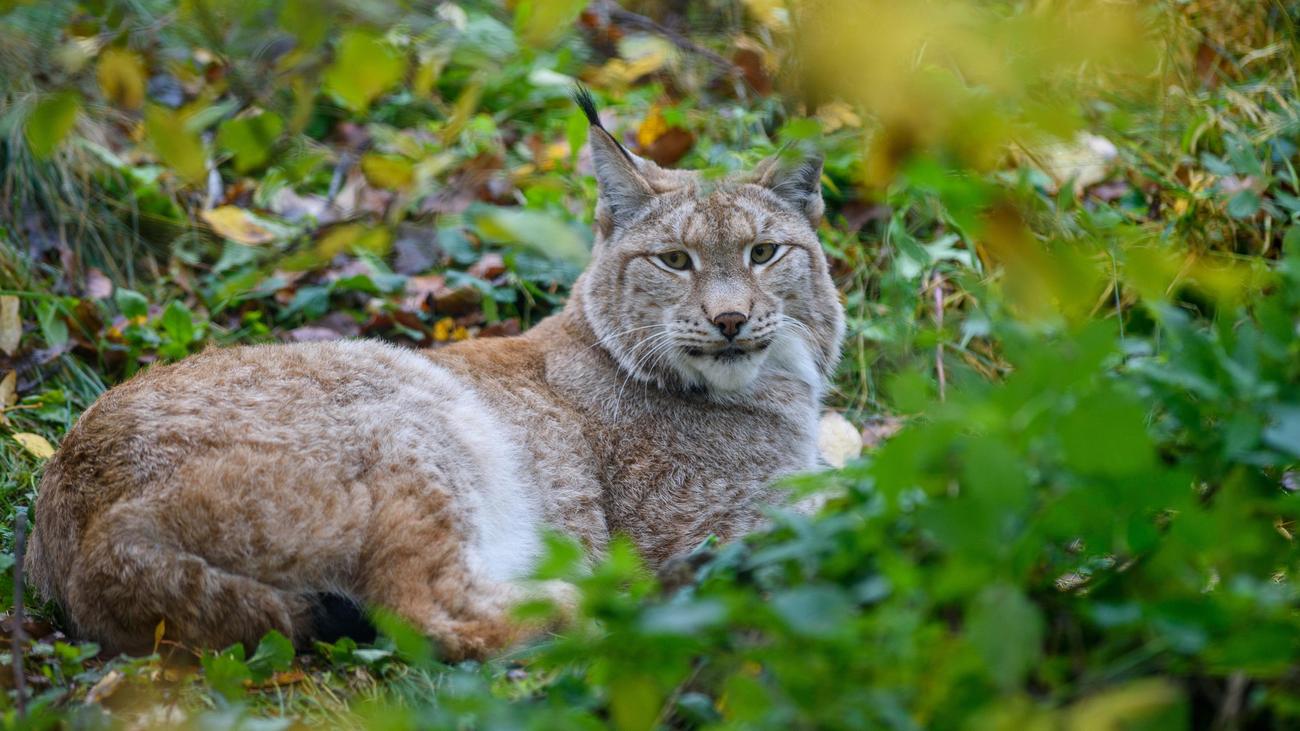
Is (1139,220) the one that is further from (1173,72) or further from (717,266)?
(717,266)

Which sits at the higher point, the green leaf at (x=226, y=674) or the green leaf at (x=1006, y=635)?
the green leaf at (x=1006, y=635)

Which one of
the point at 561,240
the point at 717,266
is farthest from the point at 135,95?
the point at 717,266

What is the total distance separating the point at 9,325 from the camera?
5.14m

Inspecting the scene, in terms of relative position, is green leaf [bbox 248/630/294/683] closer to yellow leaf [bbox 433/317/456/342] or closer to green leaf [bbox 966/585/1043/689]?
green leaf [bbox 966/585/1043/689]

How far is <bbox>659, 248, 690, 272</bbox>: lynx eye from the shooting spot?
4453 millimetres

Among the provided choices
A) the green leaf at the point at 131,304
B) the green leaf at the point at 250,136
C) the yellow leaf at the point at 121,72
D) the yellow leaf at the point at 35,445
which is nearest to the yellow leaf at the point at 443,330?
the green leaf at the point at 131,304

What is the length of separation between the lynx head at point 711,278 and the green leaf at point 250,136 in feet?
7.86

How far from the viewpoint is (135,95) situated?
2.22 metres

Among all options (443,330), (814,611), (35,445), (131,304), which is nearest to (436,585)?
(814,611)

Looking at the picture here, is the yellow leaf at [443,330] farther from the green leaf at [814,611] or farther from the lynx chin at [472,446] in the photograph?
the green leaf at [814,611]

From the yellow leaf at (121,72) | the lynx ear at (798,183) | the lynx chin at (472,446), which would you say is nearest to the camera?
the yellow leaf at (121,72)

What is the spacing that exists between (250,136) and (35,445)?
319cm

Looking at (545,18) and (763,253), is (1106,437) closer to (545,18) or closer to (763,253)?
(545,18)

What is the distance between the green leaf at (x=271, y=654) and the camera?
9.80 feet
